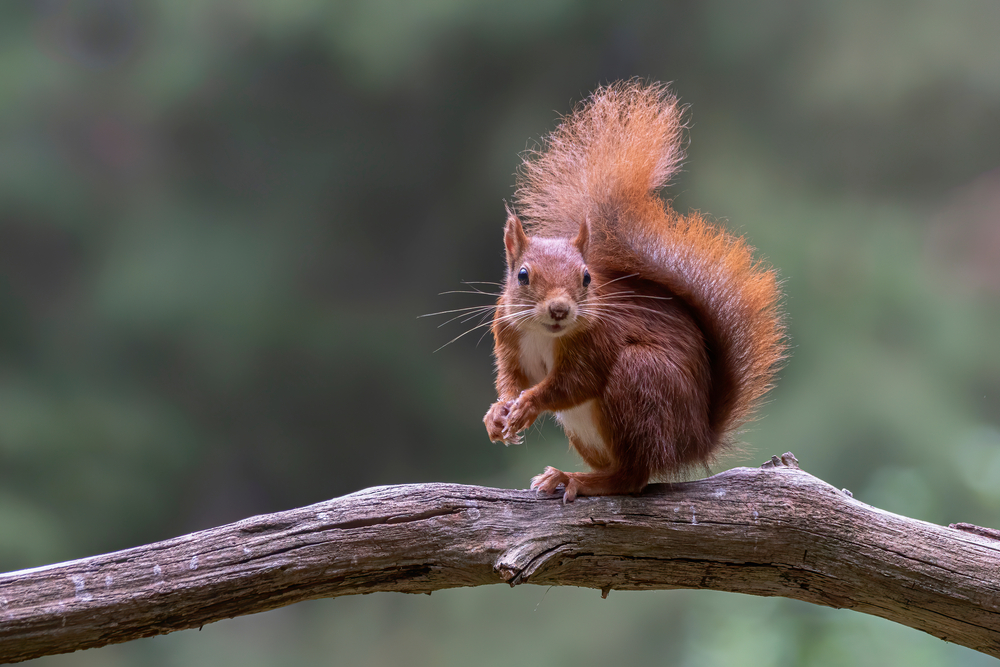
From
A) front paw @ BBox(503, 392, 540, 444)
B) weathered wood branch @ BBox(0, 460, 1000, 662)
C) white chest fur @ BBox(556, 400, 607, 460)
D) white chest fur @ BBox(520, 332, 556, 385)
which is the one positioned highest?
white chest fur @ BBox(520, 332, 556, 385)

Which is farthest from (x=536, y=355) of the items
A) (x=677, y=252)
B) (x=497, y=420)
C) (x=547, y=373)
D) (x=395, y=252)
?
(x=395, y=252)

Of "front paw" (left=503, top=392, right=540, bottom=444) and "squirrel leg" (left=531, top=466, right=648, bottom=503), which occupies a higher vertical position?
"front paw" (left=503, top=392, right=540, bottom=444)

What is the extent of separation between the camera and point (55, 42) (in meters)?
2.57

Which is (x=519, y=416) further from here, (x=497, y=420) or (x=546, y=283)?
(x=546, y=283)

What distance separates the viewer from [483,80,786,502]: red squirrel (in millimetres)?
1408

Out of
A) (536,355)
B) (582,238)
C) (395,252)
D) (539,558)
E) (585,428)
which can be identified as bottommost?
(539,558)

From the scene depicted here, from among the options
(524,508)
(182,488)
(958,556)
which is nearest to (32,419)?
(182,488)

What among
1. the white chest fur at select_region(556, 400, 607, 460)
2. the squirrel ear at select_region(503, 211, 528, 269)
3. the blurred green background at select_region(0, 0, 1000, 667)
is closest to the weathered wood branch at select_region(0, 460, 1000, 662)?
the white chest fur at select_region(556, 400, 607, 460)

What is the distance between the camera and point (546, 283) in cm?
137

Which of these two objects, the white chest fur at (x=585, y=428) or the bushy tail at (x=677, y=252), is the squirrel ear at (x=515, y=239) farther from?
the white chest fur at (x=585, y=428)

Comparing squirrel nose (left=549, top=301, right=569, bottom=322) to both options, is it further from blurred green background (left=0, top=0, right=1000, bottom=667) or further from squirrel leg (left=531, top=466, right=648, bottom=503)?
blurred green background (left=0, top=0, right=1000, bottom=667)

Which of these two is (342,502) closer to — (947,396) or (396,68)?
(396,68)

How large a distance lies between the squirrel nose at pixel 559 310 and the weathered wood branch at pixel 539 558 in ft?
1.24

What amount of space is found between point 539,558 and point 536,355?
41 centimetres
